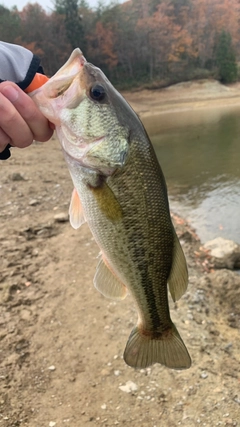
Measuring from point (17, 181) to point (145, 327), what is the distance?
7.97m

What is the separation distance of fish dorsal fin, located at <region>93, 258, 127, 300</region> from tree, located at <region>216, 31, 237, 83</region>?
161 feet

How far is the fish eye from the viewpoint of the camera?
1905 millimetres

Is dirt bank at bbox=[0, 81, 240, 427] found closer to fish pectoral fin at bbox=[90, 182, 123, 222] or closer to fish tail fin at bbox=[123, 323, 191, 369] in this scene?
fish tail fin at bbox=[123, 323, 191, 369]

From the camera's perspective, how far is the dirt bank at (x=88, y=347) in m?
3.26

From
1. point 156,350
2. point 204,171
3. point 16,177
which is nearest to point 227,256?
point 156,350

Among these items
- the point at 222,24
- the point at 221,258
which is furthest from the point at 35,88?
the point at 222,24

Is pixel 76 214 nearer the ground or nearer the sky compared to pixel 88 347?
nearer the sky

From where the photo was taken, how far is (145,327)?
91.4 inches

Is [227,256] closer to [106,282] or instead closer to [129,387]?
[129,387]

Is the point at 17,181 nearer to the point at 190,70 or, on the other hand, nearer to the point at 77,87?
the point at 77,87

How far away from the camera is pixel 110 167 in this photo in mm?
1915

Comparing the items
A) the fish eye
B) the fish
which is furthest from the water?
the fish eye

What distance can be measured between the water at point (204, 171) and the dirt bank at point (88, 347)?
246cm

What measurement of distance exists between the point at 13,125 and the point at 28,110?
97 millimetres
